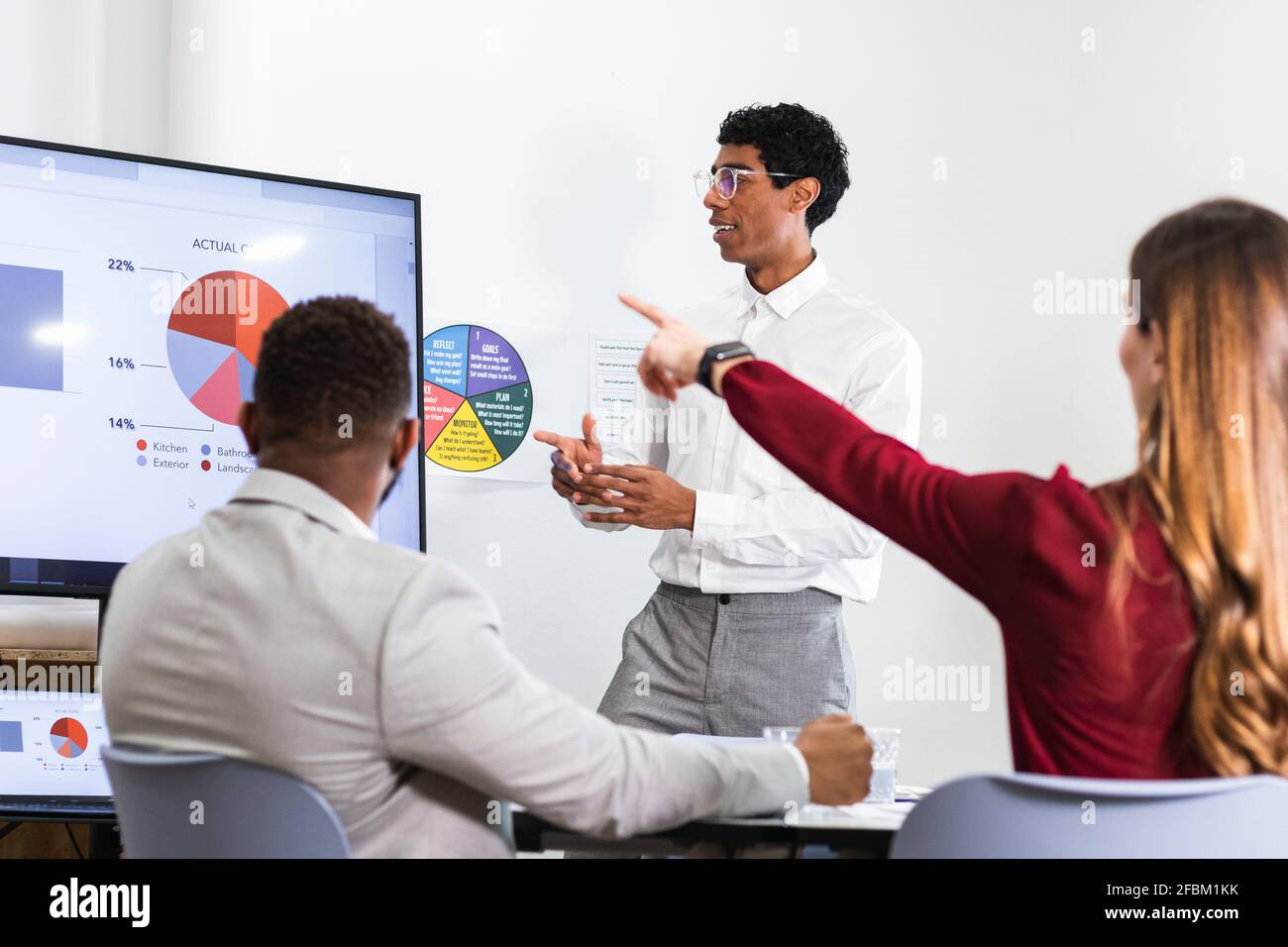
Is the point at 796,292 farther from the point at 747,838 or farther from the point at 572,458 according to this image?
the point at 747,838

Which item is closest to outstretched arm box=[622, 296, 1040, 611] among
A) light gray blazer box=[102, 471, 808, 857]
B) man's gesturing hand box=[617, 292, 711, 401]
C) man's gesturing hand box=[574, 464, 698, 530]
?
man's gesturing hand box=[617, 292, 711, 401]

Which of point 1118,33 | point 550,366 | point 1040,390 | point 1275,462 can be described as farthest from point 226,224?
point 1118,33

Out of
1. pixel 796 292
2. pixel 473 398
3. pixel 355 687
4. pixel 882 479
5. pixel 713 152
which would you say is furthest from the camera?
pixel 713 152

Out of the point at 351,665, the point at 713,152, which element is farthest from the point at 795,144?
the point at 351,665

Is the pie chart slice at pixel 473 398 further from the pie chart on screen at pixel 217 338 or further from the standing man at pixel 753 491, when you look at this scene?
the pie chart on screen at pixel 217 338

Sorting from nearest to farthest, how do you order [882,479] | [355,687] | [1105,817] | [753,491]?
[1105,817], [355,687], [882,479], [753,491]

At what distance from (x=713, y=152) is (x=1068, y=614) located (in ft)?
8.54

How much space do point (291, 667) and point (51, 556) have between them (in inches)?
59.0

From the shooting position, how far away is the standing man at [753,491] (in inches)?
107

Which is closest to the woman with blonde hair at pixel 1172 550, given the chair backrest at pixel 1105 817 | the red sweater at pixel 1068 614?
the red sweater at pixel 1068 614

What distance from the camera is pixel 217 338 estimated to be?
2709 millimetres

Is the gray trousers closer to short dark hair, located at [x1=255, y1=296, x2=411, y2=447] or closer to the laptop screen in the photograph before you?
the laptop screen

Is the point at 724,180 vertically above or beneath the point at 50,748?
above

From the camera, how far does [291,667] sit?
127cm
